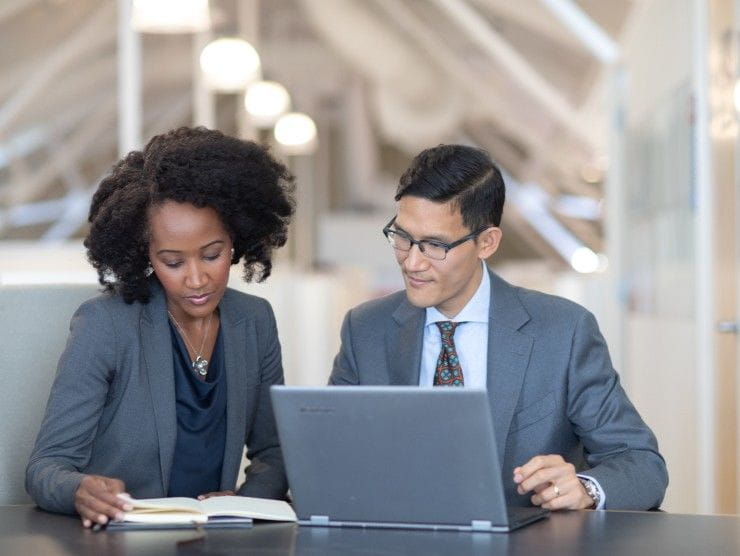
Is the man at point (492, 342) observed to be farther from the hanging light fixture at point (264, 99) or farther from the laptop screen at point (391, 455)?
the hanging light fixture at point (264, 99)

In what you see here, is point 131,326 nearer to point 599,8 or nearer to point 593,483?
point 593,483

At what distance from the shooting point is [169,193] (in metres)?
2.63

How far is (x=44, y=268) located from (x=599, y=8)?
378 cm

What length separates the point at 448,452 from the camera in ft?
6.62

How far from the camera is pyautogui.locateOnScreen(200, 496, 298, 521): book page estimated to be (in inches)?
84.6

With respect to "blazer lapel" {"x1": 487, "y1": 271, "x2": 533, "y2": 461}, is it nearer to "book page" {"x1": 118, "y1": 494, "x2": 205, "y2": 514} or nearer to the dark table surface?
the dark table surface

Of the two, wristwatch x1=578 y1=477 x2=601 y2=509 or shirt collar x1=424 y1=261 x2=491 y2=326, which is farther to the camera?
shirt collar x1=424 y1=261 x2=491 y2=326

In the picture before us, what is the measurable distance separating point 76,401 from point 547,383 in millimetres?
918

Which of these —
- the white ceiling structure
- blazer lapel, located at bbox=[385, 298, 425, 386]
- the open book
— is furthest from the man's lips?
the white ceiling structure

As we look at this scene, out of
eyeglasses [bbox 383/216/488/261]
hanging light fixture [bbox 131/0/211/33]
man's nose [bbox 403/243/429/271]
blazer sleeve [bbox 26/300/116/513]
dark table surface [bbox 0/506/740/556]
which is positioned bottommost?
dark table surface [bbox 0/506/740/556]

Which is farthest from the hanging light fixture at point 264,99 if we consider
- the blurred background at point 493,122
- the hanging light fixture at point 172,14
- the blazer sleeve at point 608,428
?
the blazer sleeve at point 608,428

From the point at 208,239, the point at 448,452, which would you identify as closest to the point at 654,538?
the point at 448,452

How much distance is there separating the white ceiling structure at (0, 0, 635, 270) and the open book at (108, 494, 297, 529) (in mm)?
5427

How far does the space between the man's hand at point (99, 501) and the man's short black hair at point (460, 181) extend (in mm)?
842
